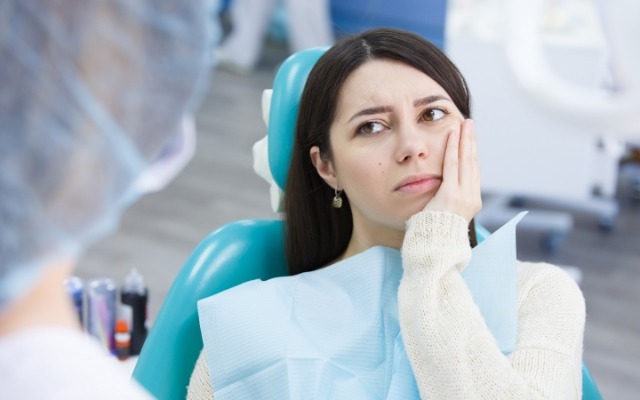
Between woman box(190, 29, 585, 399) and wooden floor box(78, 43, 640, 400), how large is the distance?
1326 millimetres

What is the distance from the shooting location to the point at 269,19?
211 inches

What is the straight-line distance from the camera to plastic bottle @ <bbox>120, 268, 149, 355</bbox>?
2041mm

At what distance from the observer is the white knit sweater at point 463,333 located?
139 centimetres

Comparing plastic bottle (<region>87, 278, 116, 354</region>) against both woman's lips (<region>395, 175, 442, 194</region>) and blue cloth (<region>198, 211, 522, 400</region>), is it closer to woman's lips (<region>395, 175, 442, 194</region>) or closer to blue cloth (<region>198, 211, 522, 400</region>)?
blue cloth (<region>198, 211, 522, 400</region>)

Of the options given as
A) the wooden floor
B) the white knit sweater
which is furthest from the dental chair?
the wooden floor

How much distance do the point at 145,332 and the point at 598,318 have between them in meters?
1.58

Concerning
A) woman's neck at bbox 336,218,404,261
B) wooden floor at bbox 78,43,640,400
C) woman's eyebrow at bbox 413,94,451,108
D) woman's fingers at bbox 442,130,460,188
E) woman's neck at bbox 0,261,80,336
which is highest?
woman's neck at bbox 0,261,80,336

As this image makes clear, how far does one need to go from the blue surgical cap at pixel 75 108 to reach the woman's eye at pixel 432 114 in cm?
89

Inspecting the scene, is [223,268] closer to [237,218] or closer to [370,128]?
[370,128]

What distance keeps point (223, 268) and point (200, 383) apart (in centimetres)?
21

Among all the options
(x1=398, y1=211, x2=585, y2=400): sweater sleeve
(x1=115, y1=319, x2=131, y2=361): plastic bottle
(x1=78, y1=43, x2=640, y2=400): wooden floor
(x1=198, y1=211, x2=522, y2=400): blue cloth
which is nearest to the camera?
(x1=398, y1=211, x2=585, y2=400): sweater sleeve

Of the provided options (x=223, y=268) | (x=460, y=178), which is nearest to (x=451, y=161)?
(x=460, y=178)

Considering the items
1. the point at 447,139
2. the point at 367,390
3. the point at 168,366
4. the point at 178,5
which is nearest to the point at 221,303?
the point at 168,366

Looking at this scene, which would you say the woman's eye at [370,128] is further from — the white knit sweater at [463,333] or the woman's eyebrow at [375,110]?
the white knit sweater at [463,333]
